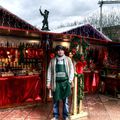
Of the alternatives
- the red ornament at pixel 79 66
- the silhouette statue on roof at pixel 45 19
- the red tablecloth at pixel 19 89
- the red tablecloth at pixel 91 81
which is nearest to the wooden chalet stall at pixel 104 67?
the red tablecloth at pixel 91 81

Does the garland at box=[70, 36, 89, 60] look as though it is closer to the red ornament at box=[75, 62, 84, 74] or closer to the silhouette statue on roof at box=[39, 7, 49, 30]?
the red ornament at box=[75, 62, 84, 74]

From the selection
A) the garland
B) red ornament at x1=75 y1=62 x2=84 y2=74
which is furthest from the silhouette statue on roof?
red ornament at x1=75 y1=62 x2=84 y2=74

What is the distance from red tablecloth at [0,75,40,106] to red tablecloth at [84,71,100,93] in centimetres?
227

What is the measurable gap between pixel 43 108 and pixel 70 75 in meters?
2.09

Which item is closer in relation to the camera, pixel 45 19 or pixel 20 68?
pixel 20 68

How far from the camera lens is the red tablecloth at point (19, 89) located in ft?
22.2

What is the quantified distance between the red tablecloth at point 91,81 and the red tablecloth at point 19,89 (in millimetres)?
2270

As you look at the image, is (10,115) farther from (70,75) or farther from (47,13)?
(47,13)

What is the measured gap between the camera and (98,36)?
17062 mm

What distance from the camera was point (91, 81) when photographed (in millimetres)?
9289

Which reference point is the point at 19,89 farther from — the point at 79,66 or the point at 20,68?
the point at 79,66

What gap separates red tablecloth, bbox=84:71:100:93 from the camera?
9.04 metres

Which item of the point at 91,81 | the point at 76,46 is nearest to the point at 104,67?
the point at 91,81

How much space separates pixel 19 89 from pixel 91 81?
323 centimetres
